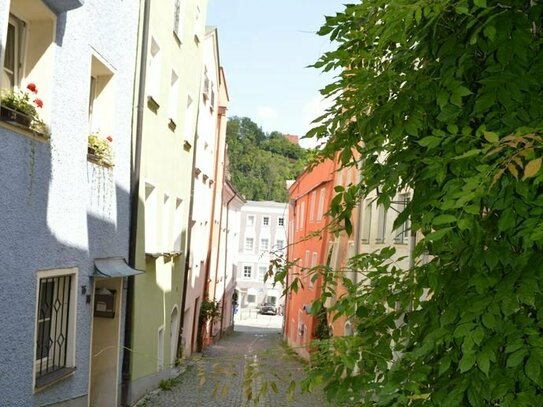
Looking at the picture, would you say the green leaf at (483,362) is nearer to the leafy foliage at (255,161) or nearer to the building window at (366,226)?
the building window at (366,226)

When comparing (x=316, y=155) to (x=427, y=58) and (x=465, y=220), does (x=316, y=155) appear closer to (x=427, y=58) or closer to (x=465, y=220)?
(x=427, y=58)

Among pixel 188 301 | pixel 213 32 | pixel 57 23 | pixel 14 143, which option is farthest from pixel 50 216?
pixel 213 32

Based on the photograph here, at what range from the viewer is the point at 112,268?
981 centimetres

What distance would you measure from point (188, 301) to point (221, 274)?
49.5 ft

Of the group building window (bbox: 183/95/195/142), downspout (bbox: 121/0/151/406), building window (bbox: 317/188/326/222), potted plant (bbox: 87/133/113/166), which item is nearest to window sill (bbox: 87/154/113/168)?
potted plant (bbox: 87/133/113/166)

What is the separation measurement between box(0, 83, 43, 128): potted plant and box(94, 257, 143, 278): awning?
3.10 m

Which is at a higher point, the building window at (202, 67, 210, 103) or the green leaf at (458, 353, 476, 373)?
the building window at (202, 67, 210, 103)

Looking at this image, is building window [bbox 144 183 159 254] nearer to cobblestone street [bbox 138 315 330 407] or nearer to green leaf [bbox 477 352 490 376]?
cobblestone street [bbox 138 315 330 407]

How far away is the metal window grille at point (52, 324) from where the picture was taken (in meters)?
7.75

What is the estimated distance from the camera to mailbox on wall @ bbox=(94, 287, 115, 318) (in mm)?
11141

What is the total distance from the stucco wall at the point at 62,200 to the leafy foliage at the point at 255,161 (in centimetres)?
7458

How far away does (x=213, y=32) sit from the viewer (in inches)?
942

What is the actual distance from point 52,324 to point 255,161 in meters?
94.3

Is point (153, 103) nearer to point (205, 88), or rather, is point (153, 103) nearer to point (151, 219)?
point (151, 219)
